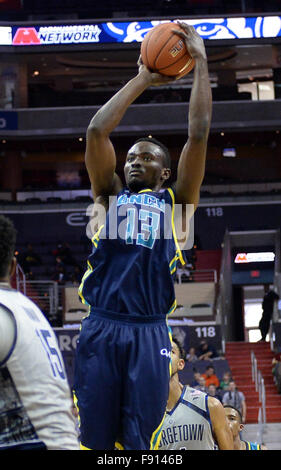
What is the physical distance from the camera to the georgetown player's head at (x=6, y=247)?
13.0ft

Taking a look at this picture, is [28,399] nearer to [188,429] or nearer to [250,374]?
[188,429]

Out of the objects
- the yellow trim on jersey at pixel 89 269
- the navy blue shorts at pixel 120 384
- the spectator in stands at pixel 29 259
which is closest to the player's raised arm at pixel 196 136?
the yellow trim on jersey at pixel 89 269

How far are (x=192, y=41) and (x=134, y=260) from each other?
1.41 meters

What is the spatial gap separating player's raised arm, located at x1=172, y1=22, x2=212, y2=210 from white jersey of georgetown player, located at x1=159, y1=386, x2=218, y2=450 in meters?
2.02

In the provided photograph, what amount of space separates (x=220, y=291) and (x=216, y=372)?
464cm

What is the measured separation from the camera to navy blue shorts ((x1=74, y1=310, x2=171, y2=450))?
4.97 metres

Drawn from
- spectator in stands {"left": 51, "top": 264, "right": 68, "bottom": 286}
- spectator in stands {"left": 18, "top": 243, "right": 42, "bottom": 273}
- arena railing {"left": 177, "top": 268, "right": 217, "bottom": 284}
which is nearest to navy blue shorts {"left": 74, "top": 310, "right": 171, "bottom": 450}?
spectator in stands {"left": 51, "top": 264, "right": 68, "bottom": 286}

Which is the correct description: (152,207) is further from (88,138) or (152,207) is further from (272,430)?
(272,430)

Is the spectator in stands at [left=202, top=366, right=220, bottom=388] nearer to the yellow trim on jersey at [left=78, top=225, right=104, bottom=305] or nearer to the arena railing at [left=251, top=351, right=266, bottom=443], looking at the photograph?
the arena railing at [left=251, top=351, right=266, bottom=443]

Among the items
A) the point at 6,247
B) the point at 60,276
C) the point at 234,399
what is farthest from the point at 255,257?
the point at 6,247

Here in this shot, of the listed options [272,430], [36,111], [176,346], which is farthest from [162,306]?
[36,111]

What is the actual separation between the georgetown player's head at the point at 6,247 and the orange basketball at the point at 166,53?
183 centimetres

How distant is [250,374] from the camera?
73.9 feet
